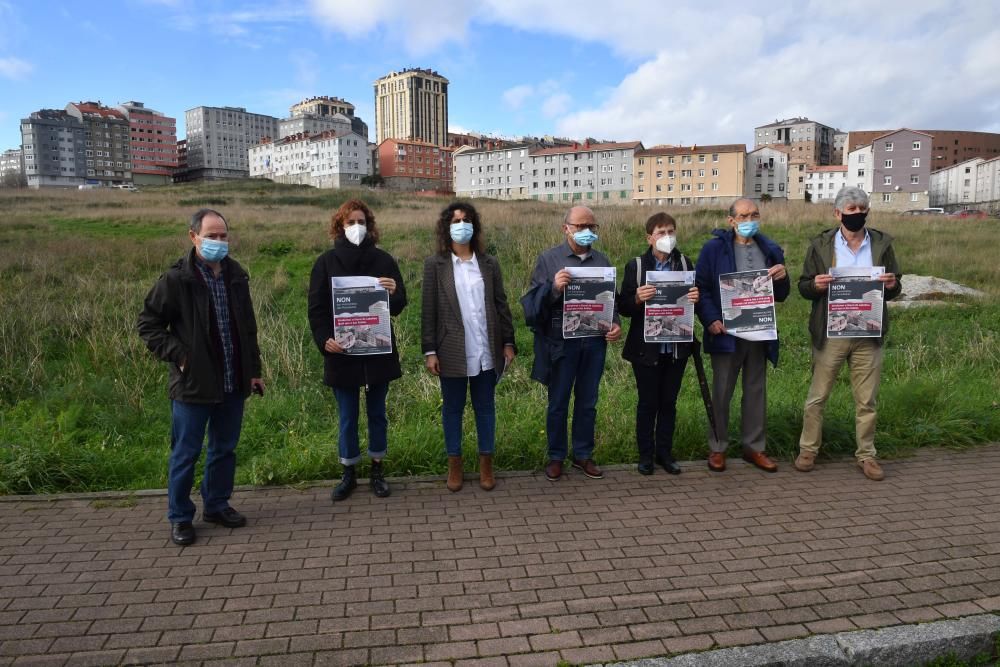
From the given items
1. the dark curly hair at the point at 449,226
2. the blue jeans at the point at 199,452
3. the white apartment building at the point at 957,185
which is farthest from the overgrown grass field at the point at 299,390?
the white apartment building at the point at 957,185

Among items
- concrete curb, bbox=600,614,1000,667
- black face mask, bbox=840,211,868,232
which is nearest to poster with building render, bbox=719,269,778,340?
black face mask, bbox=840,211,868,232

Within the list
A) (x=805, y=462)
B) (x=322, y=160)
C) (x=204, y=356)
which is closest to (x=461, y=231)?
(x=204, y=356)

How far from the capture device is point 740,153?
98.8m

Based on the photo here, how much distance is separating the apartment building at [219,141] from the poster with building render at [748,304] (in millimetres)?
144345

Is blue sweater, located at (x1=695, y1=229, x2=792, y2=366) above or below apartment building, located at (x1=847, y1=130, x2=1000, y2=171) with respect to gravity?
below

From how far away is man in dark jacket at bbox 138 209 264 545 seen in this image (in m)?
4.55

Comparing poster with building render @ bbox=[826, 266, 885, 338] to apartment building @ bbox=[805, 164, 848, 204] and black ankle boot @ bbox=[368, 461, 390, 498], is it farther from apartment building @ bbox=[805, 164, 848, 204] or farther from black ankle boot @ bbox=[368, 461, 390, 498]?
apartment building @ bbox=[805, 164, 848, 204]

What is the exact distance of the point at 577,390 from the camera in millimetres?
5891

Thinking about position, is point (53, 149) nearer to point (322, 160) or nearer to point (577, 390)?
point (322, 160)

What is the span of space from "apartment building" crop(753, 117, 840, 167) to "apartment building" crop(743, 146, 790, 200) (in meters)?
29.9

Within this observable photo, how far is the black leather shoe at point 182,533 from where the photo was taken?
455 cm

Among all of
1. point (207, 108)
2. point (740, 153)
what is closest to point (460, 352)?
point (740, 153)

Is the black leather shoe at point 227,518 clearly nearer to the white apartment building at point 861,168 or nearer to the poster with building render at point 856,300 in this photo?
the poster with building render at point 856,300

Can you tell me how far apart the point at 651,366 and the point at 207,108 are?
153 metres
